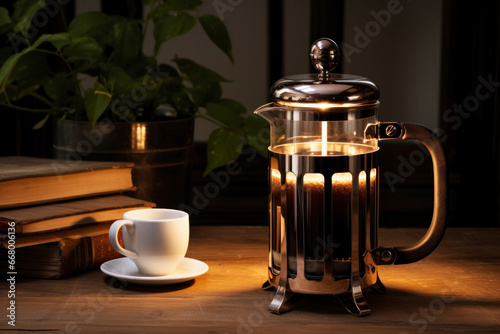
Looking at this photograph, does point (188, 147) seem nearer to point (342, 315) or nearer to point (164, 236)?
point (164, 236)

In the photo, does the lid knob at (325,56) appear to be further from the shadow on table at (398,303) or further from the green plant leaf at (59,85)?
the green plant leaf at (59,85)

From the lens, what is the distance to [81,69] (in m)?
1.30

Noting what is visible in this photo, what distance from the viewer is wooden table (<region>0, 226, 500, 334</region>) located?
843 mm

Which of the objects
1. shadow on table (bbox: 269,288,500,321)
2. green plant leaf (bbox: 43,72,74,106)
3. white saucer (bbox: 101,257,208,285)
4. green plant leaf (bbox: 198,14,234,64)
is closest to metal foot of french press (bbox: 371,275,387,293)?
shadow on table (bbox: 269,288,500,321)

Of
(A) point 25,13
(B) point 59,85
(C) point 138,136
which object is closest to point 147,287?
(C) point 138,136

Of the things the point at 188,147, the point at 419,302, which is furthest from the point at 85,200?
the point at 419,302

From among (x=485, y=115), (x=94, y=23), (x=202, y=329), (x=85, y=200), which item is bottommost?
(x=202, y=329)

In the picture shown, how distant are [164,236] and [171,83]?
43cm

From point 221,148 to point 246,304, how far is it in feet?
1.37

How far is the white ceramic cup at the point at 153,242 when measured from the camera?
975mm

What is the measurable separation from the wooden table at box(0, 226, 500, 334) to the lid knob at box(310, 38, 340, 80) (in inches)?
12.0

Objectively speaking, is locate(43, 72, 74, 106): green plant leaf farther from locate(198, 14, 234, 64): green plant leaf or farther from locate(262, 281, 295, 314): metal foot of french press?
locate(262, 281, 295, 314): metal foot of french press

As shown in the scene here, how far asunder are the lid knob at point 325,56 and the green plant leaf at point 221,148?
1.27 feet

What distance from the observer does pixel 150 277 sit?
3.22 feet
